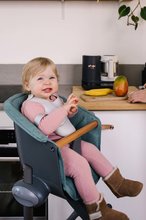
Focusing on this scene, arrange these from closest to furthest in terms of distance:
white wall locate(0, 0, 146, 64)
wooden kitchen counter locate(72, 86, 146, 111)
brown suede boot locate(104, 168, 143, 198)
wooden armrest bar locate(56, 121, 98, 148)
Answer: wooden armrest bar locate(56, 121, 98, 148)
brown suede boot locate(104, 168, 143, 198)
wooden kitchen counter locate(72, 86, 146, 111)
white wall locate(0, 0, 146, 64)

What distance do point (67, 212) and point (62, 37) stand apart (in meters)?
1.09

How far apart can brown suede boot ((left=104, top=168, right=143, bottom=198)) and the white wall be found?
109cm

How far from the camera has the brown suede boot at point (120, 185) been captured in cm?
173

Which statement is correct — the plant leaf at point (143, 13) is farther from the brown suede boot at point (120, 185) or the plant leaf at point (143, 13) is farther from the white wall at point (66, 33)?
the brown suede boot at point (120, 185)

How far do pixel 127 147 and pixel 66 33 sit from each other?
892 millimetres

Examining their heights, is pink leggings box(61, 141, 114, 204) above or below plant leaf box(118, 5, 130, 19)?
below

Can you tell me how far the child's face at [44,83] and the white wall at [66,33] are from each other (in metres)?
0.91

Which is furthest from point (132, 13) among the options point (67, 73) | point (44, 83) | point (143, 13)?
point (44, 83)

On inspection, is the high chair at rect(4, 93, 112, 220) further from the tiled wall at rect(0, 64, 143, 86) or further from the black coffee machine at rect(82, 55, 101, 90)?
the tiled wall at rect(0, 64, 143, 86)

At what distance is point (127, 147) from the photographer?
2131mm

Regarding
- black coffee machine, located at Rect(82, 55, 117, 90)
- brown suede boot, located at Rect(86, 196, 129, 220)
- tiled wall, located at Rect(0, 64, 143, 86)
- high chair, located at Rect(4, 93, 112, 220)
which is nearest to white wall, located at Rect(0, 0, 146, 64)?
tiled wall, located at Rect(0, 64, 143, 86)

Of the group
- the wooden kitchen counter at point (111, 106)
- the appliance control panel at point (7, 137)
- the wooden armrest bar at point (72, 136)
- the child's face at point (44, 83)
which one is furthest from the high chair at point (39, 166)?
the appliance control panel at point (7, 137)

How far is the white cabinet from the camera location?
6.84 ft

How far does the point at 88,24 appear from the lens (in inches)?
103
